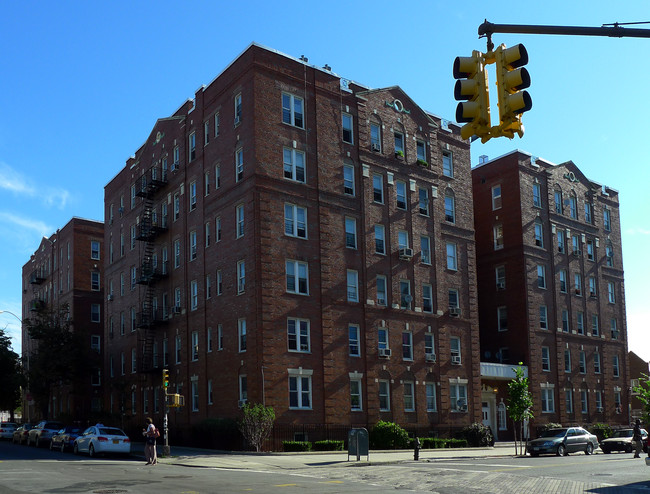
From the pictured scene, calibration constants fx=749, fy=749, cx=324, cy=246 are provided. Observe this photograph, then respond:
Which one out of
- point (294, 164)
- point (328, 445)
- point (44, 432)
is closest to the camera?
point (328, 445)

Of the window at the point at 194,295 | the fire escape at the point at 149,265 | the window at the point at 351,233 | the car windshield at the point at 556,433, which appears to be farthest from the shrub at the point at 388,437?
the fire escape at the point at 149,265

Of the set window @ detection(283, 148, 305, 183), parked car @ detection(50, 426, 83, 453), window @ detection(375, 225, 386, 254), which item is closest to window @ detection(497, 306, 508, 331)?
window @ detection(375, 225, 386, 254)

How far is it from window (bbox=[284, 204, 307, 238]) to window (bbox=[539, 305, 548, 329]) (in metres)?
24.5

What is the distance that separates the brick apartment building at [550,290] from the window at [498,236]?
0.08 meters

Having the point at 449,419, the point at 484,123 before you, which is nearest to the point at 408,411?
the point at 449,419

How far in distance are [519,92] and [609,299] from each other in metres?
61.4

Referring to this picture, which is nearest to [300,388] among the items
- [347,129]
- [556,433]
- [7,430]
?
[556,433]

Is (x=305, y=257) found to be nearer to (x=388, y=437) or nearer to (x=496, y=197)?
(x=388, y=437)

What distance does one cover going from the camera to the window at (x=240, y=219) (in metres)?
42.4

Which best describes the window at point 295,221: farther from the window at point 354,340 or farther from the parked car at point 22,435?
the parked car at point 22,435

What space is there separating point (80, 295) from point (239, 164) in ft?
109

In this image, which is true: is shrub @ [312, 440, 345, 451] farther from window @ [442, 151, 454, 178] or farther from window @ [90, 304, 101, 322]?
window @ [90, 304, 101, 322]

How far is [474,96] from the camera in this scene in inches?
390

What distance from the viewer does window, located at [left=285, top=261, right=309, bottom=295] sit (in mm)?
41719
